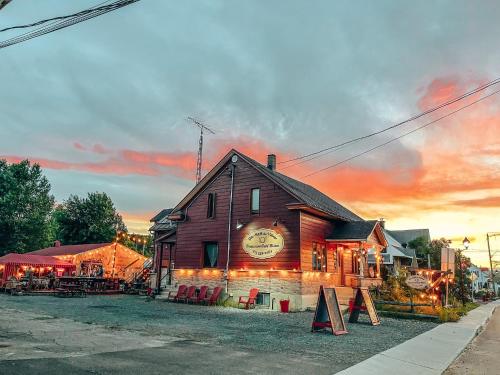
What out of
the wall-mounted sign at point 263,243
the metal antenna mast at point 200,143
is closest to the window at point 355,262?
the wall-mounted sign at point 263,243

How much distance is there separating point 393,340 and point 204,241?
15.2m

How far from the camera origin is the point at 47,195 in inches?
2453

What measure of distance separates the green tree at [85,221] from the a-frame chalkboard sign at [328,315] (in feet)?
→ 178

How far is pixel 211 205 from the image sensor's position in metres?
25.3

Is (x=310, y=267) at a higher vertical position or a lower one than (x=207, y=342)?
higher

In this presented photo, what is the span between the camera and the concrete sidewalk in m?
7.76

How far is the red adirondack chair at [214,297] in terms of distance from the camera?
22.2 m

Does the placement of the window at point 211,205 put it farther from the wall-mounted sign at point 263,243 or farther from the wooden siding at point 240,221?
the wall-mounted sign at point 263,243

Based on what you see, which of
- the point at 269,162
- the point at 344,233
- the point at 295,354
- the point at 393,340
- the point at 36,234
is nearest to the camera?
the point at 295,354

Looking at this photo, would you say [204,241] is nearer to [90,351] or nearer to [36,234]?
[90,351]

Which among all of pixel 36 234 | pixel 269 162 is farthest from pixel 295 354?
pixel 36 234

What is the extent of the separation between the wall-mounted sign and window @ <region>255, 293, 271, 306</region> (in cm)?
212

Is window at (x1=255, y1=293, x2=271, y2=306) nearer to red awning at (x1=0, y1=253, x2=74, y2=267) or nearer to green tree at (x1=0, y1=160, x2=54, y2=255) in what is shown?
red awning at (x1=0, y1=253, x2=74, y2=267)

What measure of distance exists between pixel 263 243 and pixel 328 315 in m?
10.0
